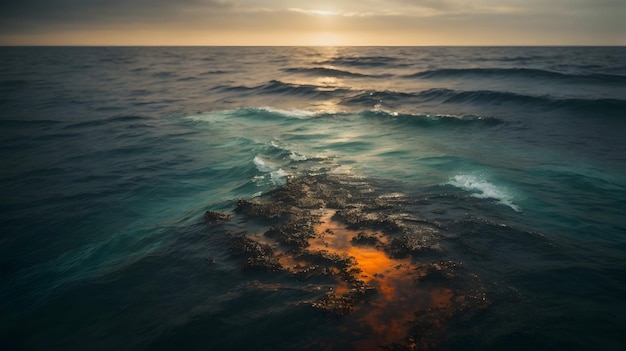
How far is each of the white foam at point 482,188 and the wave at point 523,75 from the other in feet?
124

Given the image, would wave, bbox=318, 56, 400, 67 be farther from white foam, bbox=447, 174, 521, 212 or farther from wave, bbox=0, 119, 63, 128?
white foam, bbox=447, 174, 521, 212

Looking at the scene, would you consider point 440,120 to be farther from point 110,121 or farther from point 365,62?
point 365,62

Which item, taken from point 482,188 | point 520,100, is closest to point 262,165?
point 482,188

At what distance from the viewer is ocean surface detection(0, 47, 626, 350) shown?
6117 mm

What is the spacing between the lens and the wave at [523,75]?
39531mm

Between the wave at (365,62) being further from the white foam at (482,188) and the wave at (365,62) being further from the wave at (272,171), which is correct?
the white foam at (482,188)

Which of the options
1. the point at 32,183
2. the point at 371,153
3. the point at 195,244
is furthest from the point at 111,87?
the point at 195,244

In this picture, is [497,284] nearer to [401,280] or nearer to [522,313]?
[522,313]

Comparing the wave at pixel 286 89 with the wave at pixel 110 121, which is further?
the wave at pixel 286 89

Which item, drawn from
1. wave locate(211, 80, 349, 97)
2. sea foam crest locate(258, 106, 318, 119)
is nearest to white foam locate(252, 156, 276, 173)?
sea foam crest locate(258, 106, 318, 119)

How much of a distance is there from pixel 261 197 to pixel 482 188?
802 cm

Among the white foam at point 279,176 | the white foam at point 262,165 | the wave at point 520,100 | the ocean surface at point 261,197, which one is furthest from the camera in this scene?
the wave at point 520,100

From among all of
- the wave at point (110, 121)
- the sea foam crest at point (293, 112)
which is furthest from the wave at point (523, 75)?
the wave at point (110, 121)

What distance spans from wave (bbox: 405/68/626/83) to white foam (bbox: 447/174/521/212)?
37.8 metres
